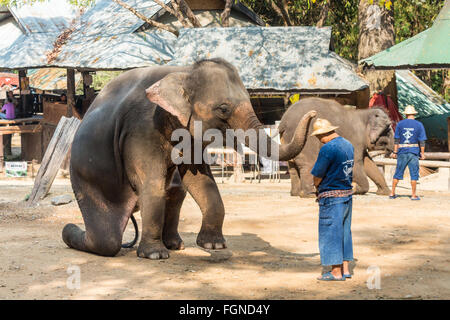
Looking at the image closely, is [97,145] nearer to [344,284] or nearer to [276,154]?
[276,154]

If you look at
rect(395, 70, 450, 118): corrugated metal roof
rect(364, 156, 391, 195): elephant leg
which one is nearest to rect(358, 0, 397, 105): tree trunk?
rect(395, 70, 450, 118): corrugated metal roof

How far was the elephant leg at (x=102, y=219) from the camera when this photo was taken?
7.92 meters

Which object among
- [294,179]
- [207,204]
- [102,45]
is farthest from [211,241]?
[102,45]

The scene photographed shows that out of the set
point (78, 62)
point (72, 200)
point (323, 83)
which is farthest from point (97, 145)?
point (78, 62)

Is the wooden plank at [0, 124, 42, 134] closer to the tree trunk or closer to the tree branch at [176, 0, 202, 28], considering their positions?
the tree branch at [176, 0, 202, 28]

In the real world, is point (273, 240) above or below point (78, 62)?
below

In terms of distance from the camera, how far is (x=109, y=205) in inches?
315

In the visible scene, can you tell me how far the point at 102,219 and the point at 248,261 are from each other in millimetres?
1624

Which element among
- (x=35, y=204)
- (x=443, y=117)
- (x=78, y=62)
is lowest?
(x=35, y=204)

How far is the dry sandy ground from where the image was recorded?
6383 millimetres

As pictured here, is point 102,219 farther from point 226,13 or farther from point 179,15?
point 226,13

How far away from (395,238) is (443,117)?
12.4m

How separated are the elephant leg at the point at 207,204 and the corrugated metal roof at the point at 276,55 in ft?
34.6

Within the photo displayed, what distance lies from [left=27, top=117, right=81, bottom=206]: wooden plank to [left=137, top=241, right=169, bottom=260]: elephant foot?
645cm
